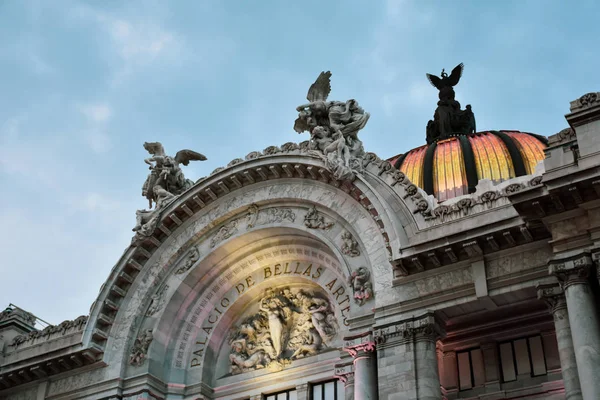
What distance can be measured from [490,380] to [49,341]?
15019mm

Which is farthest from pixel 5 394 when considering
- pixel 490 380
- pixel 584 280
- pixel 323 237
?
pixel 584 280

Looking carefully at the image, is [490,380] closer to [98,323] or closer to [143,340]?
[143,340]

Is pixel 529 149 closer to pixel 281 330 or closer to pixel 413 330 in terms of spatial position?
pixel 281 330

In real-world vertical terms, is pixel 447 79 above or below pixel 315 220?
above

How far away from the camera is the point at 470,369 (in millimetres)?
22000

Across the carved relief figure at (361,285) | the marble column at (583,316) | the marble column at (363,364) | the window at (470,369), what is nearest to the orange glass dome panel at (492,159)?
the carved relief figure at (361,285)

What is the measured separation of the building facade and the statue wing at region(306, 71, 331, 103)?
0.16ft

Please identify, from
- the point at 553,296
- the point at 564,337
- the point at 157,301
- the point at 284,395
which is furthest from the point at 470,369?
the point at 157,301

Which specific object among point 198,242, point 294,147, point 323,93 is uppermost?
point 323,93

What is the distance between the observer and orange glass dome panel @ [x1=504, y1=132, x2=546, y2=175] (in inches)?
1265

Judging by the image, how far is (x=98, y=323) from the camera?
27422mm

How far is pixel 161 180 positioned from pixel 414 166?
10777mm

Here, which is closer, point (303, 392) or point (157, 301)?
point (303, 392)

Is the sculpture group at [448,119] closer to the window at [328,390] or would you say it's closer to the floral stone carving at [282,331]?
the floral stone carving at [282,331]
